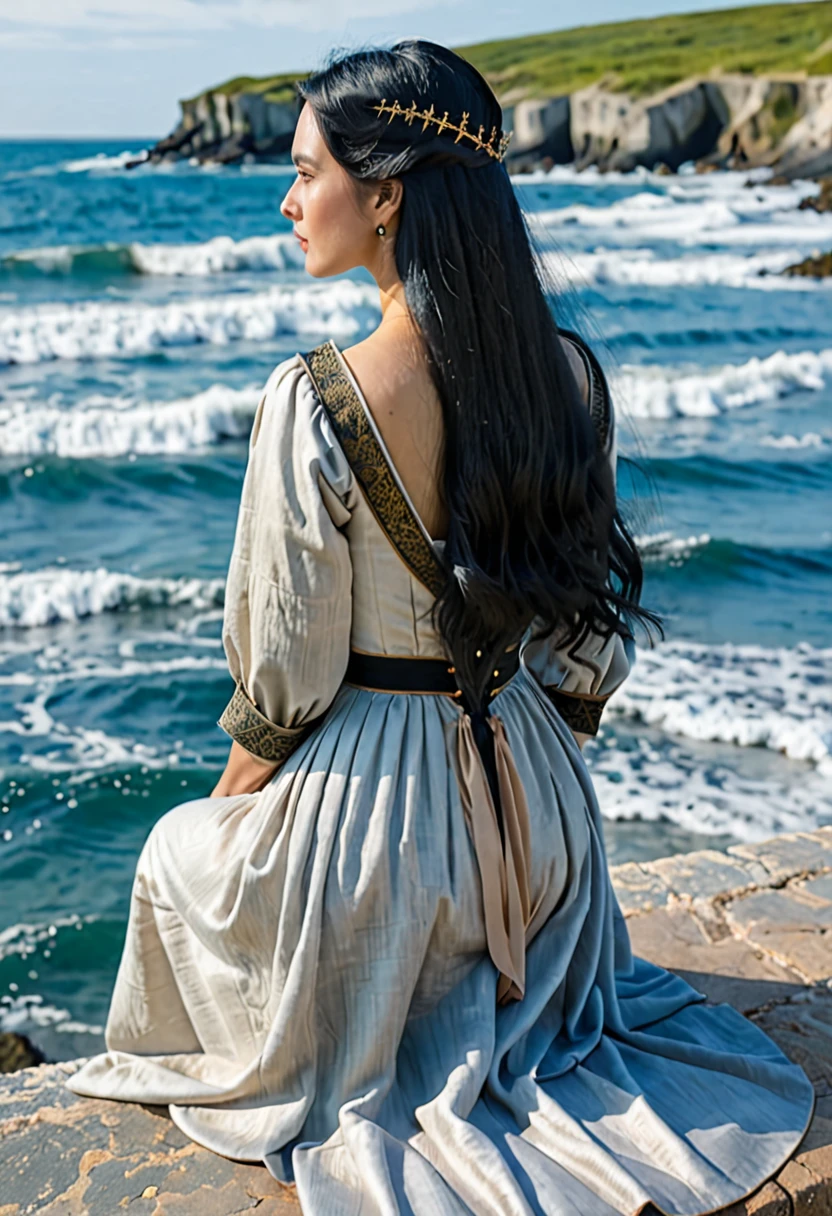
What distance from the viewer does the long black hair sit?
5.27ft

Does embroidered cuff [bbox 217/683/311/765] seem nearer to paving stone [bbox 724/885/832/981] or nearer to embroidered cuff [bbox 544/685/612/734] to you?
embroidered cuff [bbox 544/685/612/734]

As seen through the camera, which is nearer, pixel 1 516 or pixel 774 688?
pixel 774 688

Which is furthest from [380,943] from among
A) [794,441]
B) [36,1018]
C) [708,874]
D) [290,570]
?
[794,441]

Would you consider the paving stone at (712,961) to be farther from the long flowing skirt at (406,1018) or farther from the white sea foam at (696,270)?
the white sea foam at (696,270)

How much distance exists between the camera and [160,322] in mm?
15211

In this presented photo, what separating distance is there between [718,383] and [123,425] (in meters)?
5.45

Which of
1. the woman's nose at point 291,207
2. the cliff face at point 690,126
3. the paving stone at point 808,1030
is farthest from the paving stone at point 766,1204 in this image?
the cliff face at point 690,126

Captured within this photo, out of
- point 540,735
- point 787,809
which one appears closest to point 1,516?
point 787,809

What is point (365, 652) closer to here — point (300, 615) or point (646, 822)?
point (300, 615)

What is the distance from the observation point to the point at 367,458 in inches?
63.5

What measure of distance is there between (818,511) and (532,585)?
21.9 ft

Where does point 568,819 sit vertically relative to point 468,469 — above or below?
below

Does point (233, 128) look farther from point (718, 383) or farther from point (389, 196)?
point (389, 196)

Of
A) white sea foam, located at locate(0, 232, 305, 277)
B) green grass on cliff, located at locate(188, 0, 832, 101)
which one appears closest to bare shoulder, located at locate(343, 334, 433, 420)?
white sea foam, located at locate(0, 232, 305, 277)
